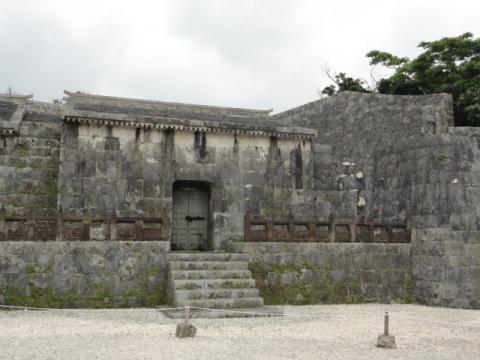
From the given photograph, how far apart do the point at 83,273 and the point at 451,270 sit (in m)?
9.02

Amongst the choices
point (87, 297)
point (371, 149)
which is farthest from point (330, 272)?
point (371, 149)

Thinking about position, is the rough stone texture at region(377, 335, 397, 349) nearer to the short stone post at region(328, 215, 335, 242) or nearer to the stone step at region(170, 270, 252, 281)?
the stone step at region(170, 270, 252, 281)

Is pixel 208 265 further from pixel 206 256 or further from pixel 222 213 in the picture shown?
pixel 222 213

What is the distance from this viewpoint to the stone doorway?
1470cm

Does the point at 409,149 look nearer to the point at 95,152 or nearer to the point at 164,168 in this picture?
the point at 164,168

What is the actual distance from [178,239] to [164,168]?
7.07ft

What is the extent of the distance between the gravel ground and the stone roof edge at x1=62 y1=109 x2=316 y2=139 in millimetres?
5422

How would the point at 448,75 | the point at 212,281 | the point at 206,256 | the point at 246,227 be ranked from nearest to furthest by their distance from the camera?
the point at 212,281 → the point at 206,256 → the point at 246,227 → the point at 448,75

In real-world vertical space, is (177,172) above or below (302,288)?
above

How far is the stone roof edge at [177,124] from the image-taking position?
13.3m

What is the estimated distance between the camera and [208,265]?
443 inches

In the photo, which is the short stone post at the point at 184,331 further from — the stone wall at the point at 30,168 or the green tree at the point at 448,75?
the green tree at the point at 448,75

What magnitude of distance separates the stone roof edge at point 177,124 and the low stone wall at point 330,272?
12.7 feet

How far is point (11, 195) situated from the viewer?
45.8 ft
